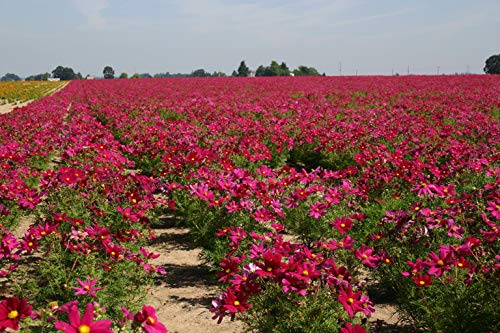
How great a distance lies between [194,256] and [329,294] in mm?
2477

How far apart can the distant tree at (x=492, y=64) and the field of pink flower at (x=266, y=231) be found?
60.5m

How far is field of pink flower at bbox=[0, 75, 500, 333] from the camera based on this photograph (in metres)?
2.45

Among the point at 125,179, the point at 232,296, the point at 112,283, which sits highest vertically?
the point at 125,179

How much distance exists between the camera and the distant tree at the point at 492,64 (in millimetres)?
59147

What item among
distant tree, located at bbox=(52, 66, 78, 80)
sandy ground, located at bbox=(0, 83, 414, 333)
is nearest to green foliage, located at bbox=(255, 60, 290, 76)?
distant tree, located at bbox=(52, 66, 78, 80)

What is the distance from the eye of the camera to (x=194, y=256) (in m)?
4.85

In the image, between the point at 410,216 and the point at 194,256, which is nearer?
the point at 410,216

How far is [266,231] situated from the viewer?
4.35m

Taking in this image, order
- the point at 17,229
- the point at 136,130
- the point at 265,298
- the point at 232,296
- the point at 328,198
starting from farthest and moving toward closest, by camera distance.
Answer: the point at 136,130 < the point at 17,229 < the point at 328,198 < the point at 265,298 < the point at 232,296

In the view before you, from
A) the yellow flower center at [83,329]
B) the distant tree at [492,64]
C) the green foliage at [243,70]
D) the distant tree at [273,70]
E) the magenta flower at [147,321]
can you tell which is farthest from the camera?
the green foliage at [243,70]

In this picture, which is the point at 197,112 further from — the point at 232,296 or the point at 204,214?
the point at 232,296

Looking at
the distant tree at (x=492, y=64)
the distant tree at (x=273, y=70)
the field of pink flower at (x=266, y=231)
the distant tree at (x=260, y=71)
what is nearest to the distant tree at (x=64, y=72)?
the distant tree at (x=260, y=71)

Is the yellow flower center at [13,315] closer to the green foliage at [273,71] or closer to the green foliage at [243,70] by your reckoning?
the green foliage at [273,71]

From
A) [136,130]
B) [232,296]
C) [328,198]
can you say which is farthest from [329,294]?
[136,130]
